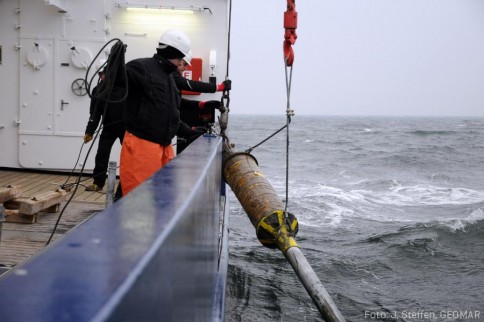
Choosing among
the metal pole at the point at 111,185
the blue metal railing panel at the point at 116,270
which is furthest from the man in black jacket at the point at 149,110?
the blue metal railing panel at the point at 116,270

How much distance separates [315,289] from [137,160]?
178 cm

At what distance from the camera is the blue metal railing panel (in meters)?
0.74

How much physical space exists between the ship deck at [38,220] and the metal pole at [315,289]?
1.87m

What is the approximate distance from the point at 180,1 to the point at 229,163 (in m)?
3.70

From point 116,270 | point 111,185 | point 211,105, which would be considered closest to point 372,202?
point 211,105

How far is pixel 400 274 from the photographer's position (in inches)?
370

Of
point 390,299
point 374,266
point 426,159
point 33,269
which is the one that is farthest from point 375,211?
point 426,159

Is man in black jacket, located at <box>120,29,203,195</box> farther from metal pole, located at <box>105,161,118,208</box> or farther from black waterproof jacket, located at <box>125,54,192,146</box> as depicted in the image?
Answer: metal pole, located at <box>105,161,118,208</box>

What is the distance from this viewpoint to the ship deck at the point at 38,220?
13.6ft

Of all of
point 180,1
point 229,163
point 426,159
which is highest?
point 180,1

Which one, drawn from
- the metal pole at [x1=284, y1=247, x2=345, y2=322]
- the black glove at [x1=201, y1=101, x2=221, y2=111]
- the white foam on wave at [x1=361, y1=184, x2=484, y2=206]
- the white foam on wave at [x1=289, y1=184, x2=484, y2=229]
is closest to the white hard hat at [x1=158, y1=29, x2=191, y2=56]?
the black glove at [x1=201, y1=101, x2=221, y2=111]

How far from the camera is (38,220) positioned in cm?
530

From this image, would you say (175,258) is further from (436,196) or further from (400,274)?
(436,196)

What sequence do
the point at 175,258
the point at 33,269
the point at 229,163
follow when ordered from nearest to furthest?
the point at 33,269
the point at 175,258
the point at 229,163
